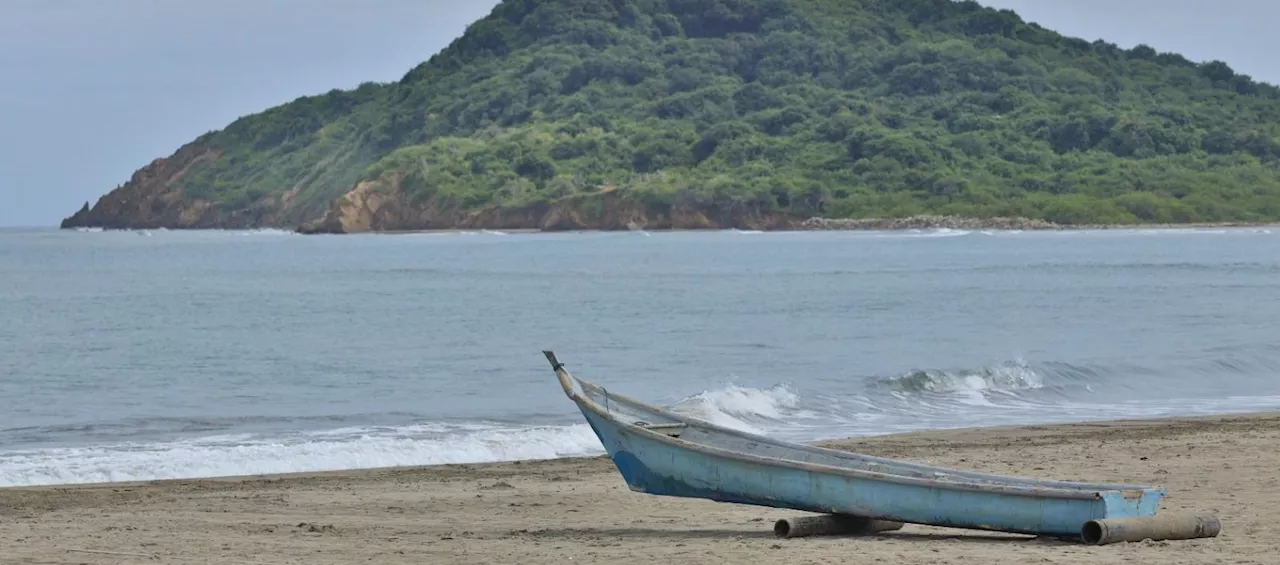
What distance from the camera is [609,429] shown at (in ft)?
37.2

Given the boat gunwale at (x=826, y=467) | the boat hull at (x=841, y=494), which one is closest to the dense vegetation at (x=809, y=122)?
the boat gunwale at (x=826, y=467)

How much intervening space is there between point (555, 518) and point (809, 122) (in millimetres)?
146775

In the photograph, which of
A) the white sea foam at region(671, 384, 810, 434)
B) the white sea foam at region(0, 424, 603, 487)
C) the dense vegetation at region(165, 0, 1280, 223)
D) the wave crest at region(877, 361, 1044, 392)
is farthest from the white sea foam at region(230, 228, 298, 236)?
the white sea foam at region(0, 424, 603, 487)

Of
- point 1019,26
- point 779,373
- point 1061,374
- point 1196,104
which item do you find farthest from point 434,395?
point 1019,26

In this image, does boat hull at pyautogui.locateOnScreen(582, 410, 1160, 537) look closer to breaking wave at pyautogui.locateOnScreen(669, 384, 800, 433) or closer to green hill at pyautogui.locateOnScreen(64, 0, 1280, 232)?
breaking wave at pyautogui.locateOnScreen(669, 384, 800, 433)

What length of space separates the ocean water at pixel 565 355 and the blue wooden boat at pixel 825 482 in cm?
532

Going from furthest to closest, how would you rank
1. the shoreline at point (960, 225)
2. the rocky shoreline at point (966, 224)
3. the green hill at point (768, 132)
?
1. the green hill at point (768, 132)
2. the rocky shoreline at point (966, 224)
3. the shoreline at point (960, 225)

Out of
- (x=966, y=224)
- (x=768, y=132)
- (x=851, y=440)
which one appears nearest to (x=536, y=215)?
(x=768, y=132)

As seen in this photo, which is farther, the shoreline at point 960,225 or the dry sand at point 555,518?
the shoreline at point 960,225

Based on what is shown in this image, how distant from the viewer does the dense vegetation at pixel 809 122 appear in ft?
452

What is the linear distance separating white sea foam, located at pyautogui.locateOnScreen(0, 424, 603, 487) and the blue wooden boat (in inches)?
198

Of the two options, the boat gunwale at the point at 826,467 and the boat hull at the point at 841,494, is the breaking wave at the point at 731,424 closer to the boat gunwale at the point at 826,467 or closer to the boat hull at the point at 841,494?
the boat gunwale at the point at 826,467

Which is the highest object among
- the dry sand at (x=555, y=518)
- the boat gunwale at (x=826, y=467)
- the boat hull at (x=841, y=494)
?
the boat gunwale at (x=826, y=467)

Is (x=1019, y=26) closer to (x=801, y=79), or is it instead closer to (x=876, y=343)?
(x=801, y=79)
